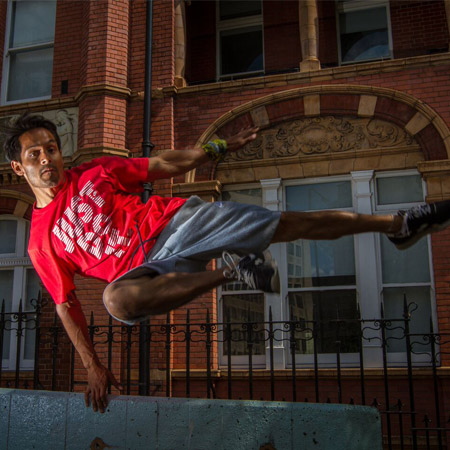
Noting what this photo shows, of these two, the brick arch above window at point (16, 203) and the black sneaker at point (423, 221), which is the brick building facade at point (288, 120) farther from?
the black sneaker at point (423, 221)

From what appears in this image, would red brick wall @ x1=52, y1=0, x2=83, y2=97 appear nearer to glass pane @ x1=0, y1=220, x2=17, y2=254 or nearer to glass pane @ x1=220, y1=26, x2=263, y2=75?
glass pane @ x1=0, y1=220, x2=17, y2=254

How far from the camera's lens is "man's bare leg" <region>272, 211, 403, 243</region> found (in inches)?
129

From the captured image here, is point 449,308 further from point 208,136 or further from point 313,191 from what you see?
point 208,136

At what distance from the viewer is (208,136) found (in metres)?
9.40

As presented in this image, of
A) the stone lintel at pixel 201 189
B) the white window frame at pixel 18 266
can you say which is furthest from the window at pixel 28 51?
the stone lintel at pixel 201 189

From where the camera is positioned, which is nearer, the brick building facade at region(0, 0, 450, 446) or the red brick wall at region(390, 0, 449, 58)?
the brick building facade at region(0, 0, 450, 446)

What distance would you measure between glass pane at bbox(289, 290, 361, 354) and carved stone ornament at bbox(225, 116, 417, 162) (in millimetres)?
2095

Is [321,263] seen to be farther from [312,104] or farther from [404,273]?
[312,104]

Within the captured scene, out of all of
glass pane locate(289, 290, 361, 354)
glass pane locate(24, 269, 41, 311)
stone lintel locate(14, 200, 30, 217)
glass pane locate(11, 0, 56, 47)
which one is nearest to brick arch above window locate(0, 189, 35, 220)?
stone lintel locate(14, 200, 30, 217)

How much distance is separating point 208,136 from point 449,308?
169 inches

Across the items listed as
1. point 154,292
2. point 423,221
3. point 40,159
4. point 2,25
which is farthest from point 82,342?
point 2,25

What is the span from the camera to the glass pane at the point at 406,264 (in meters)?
8.41

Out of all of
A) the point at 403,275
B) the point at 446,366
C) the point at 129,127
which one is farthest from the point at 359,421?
the point at 129,127

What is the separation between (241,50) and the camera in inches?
424
